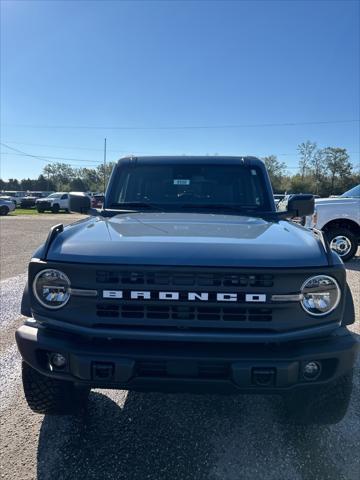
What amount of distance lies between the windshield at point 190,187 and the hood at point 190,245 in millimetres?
916

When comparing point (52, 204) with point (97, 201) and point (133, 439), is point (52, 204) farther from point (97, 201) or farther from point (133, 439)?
point (133, 439)

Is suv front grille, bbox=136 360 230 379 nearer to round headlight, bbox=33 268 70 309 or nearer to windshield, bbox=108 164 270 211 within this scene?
round headlight, bbox=33 268 70 309

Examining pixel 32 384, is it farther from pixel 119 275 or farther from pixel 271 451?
pixel 271 451

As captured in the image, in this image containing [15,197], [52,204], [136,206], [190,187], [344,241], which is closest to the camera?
[136,206]

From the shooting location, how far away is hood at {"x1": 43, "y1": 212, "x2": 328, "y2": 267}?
2176 millimetres

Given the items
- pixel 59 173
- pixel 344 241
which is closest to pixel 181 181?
pixel 344 241

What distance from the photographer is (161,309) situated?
7.20ft

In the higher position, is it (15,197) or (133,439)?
(15,197)

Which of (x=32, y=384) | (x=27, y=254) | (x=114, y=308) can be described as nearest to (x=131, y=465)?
(x=32, y=384)

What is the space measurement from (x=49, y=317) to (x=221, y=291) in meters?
0.98

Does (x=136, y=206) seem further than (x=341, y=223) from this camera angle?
No

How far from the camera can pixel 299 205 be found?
3.65 metres

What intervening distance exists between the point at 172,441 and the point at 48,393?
867 millimetres

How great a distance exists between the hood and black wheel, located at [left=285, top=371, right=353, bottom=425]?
83cm
